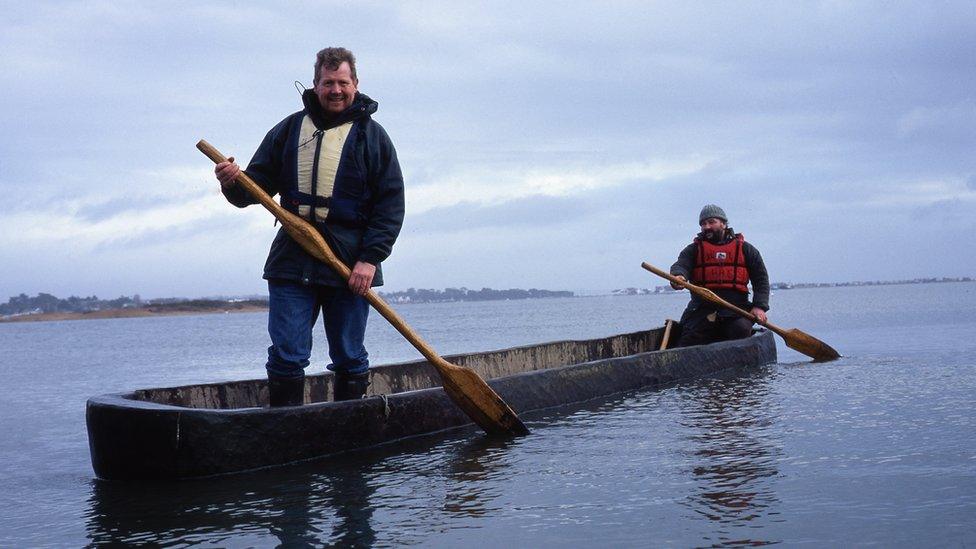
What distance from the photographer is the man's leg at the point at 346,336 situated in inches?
237

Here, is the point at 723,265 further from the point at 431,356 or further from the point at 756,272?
the point at 431,356

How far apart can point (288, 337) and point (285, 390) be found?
0.35 m

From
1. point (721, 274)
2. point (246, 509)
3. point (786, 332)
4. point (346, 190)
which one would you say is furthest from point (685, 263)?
point (246, 509)

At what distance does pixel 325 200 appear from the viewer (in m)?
5.85

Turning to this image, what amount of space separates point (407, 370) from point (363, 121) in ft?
10.9

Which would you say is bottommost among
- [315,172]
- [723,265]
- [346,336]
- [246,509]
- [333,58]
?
[246,509]

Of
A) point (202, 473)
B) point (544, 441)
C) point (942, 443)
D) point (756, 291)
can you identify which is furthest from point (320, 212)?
point (756, 291)

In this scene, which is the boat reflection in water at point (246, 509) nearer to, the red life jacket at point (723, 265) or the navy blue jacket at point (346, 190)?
the navy blue jacket at point (346, 190)

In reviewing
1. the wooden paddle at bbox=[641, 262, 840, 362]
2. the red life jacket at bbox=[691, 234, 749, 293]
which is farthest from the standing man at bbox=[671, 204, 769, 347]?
the wooden paddle at bbox=[641, 262, 840, 362]

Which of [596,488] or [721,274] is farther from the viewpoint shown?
[721,274]

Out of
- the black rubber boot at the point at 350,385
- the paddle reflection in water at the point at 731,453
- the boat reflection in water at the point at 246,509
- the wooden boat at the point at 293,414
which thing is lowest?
the boat reflection in water at the point at 246,509

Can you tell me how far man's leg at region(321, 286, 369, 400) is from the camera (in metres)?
6.01

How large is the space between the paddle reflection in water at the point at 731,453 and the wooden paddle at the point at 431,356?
131 centimetres

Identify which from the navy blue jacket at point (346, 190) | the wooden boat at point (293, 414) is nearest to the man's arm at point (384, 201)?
the navy blue jacket at point (346, 190)
